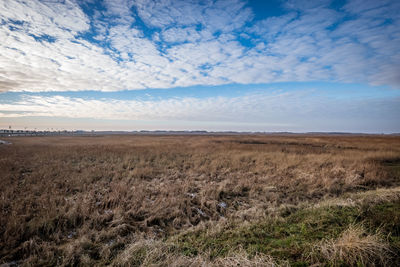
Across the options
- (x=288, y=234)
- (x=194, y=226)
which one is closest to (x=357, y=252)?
(x=288, y=234)

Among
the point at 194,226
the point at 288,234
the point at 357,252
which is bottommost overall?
the point at 194,226

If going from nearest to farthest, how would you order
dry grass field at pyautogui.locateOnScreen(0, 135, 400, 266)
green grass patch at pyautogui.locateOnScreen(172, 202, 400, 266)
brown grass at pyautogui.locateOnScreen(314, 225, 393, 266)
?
1. brown grass at pyautogui.locateOnScreen(314, 225, 393, 266)
2. dry grass field at pyautogui.locateOnScreen(0, 135, 400, 266)
3. green grass patch at pyautogui.locateOnScreen(172, 202, 400, 266)

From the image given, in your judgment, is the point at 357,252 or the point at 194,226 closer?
the point at 357,252

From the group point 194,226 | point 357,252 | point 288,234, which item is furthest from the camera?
point 194,226

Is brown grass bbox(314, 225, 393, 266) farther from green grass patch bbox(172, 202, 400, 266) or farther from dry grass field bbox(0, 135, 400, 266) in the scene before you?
green grass patch bbox(172, 202, 400, 266)

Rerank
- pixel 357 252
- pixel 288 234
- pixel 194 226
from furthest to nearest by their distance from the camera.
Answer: pixel 194 226 → pixel 288 234 → pixel 357 252

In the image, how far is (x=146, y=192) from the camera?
8.44m

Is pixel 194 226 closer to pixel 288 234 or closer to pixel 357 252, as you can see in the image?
pixel 288 234

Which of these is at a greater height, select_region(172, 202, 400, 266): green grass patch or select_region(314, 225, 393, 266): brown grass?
select_region(314, 225, 393, 266): brown grass

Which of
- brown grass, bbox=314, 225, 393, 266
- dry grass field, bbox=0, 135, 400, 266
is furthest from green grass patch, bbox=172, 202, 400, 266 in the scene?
brown grass, bbox=314, 225, 393, 266

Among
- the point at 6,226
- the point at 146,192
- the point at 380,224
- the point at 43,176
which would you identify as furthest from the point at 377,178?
the point at 43,176

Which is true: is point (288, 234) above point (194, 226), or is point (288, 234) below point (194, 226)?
above

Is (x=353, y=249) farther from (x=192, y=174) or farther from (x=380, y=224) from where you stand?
(x=192, y=174)

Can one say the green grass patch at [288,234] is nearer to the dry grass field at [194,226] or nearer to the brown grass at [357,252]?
the dry grass field at [194,226]
